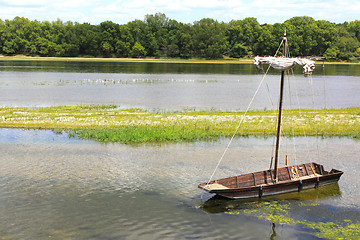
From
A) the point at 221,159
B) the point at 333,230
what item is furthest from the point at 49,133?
the point at 333,230

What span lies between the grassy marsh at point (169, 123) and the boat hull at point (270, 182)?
40.9ft

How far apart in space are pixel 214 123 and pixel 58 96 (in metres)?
35.5

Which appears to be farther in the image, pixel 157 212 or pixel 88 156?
pixel 88 156

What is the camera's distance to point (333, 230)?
22.2 metres

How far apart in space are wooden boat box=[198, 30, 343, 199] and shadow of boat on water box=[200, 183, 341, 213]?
0.93 ft

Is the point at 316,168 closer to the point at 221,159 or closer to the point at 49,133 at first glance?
the point at 221,159

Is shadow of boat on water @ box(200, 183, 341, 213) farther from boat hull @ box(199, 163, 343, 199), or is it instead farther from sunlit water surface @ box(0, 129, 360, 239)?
boat hull @ box(199, 163, 343, 199)

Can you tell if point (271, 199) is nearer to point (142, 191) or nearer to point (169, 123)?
point (142, 191)

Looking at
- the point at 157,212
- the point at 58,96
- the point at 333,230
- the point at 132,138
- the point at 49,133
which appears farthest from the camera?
the point at 58,96

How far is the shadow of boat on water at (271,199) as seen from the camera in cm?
2472

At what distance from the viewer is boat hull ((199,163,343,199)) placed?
25.2 meters

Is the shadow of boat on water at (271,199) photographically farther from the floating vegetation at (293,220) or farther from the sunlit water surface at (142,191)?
the floating vegetation at (293,220)

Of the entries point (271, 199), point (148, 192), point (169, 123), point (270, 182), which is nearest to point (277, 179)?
point (270, 182)

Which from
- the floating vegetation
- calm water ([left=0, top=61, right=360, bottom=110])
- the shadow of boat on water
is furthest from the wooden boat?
calm water ([left=0, top=61, right=360, bottom=110])
